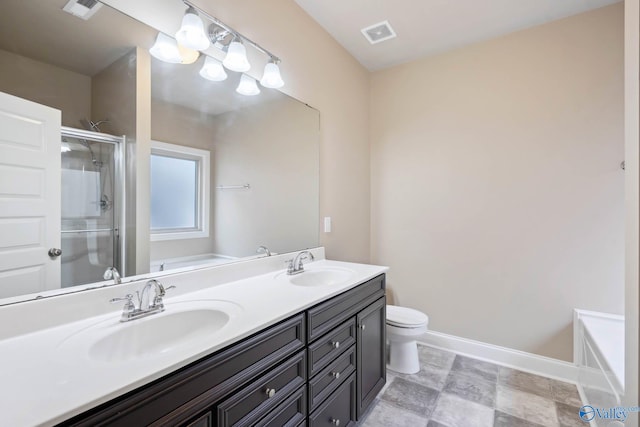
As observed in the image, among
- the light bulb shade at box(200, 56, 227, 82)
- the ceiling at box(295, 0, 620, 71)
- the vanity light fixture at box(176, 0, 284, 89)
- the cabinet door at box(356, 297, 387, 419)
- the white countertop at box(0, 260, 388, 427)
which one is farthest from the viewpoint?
the ceiling at box(295, 0, 620, 71)

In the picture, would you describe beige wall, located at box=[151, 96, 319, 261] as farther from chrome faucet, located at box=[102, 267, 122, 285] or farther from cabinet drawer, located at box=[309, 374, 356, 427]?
cabinet drawer, located at box=[309, 374, 356, 427]

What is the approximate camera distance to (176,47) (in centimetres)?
133

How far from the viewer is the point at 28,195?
0.95 meters

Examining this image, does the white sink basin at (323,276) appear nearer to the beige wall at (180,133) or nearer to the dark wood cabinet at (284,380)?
the dark wood cabinet at (284,380)

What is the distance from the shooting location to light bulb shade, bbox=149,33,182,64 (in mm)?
1267

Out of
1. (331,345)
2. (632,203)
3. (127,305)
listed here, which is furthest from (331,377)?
(632,203)

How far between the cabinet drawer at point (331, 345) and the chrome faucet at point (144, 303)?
64cm

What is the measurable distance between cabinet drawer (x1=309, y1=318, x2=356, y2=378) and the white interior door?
3.28 ft

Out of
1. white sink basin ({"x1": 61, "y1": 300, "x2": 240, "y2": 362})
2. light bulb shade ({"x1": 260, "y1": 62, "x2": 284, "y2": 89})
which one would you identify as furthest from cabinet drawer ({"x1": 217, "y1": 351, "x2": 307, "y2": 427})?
light bulb shade ({"x1": 260, "y1": 62, "x2": 284, "y2": 89})

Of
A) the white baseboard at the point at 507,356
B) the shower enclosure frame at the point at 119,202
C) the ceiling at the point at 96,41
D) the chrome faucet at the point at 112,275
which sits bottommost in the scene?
the white baseboard at the point at 507,356

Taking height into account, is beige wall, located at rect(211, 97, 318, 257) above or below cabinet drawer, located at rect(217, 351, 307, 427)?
above

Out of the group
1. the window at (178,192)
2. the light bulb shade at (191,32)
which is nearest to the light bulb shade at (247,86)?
the light bulb shade at (191,32)

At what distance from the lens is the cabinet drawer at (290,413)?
3.26 feet

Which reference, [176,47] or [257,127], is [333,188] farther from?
[176,47]
